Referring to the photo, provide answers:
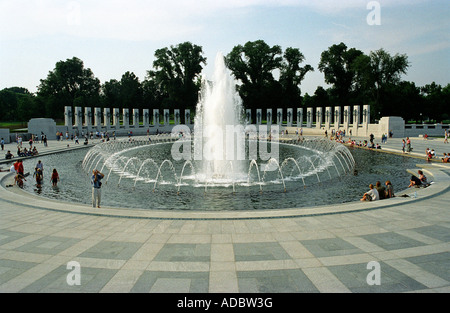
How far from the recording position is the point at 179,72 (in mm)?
92000

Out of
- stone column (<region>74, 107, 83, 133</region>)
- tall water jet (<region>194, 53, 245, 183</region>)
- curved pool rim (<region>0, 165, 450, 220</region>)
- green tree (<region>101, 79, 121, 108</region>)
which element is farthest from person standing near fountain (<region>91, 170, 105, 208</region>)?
green tree (<region>101, 79, 121, 108</region>)

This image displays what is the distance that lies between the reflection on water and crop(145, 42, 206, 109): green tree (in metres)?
71.9

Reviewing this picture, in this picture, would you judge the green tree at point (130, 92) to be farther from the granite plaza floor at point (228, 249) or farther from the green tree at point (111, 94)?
the granite plaza floor at point (228, 249)

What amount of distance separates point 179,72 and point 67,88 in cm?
3437

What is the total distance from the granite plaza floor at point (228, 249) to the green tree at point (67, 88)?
83.2 m

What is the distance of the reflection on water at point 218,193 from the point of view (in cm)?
1375

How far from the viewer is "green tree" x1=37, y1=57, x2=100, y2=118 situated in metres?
85.0

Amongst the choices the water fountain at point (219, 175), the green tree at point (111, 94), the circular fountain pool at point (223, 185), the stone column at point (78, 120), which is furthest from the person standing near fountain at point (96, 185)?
the green tree at point (111, 94)

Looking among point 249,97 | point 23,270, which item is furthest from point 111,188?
point 249,97

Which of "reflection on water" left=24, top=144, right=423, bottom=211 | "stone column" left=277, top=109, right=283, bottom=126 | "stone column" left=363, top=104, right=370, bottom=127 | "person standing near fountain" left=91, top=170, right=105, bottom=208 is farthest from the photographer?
"stone column" left=277, top=109, right=283, bottom=126

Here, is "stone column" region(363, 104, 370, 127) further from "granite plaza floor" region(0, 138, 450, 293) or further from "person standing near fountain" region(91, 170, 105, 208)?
"person standing near fountain" region(91, 170, 105, 208)

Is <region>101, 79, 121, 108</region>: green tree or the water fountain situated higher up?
<region>101, 79, 121, 108</region>: green tree
